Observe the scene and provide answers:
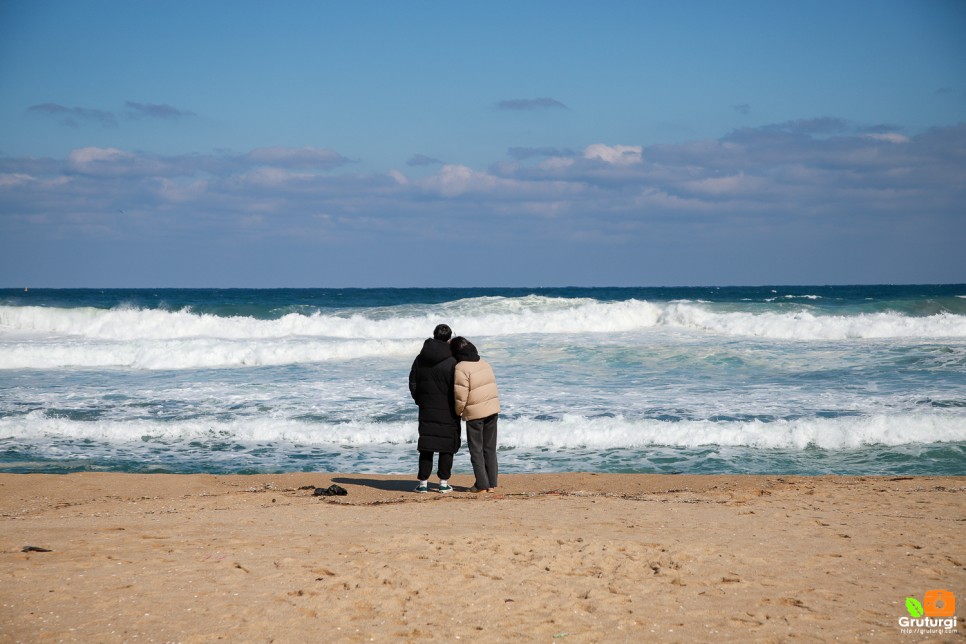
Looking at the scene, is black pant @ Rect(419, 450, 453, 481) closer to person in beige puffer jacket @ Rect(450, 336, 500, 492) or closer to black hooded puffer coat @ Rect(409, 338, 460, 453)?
black hooded puffer coat @ Rect(409, 338, 460, 453)

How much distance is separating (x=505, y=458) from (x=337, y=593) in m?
6.61

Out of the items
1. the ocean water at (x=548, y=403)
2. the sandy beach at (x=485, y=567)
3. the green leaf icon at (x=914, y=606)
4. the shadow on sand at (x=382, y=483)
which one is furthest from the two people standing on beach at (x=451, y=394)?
the green leaf icon at (x=914, y=606)

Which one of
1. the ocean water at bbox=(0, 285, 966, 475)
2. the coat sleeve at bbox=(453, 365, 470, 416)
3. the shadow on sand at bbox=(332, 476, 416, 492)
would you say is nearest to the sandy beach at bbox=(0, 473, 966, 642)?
the shadow on sand at bbox=(332, 476, 416, 492)

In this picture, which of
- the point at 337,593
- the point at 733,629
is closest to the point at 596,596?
the point at 733,629

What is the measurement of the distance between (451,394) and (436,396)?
6.5 inches

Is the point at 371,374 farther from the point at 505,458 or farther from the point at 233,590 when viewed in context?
the point at 233,590

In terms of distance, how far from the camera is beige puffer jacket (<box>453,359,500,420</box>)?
8594 mm

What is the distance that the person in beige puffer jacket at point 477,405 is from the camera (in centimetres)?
860

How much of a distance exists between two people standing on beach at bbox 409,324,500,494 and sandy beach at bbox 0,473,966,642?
2.09 ft

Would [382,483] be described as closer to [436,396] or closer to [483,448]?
[483,448]

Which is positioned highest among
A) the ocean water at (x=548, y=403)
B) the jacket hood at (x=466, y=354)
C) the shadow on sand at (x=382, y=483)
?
the jacket hood at (x=466, y=354)

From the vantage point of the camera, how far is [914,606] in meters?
4.74

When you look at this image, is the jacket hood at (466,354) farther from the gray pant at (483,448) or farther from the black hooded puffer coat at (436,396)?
the gray pant at (483,448)

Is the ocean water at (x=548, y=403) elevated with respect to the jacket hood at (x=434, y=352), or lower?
lower
